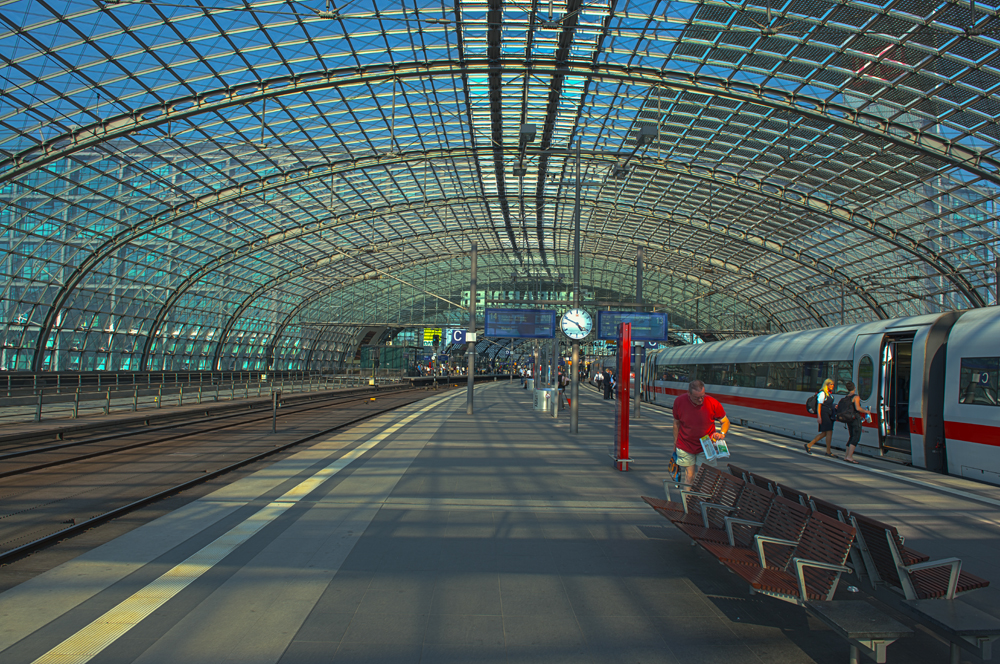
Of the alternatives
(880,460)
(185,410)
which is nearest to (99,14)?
(185,410)

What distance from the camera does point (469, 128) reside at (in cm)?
3441

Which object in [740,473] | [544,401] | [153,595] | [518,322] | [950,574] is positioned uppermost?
[518,322]

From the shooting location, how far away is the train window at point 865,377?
A: 14.8 meters

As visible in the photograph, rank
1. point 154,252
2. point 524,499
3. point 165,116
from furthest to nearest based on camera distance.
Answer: point 154,252 < point 165,116 < point 524,499

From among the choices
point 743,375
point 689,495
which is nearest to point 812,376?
point 743,375

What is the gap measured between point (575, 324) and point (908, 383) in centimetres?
797

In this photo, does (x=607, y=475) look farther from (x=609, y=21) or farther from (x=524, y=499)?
(x=609, y=21)

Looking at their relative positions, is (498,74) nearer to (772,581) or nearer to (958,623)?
(772,581)

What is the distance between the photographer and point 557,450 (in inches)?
561

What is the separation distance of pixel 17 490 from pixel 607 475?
368 inches

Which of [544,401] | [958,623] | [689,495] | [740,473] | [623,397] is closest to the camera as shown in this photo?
[958,623]

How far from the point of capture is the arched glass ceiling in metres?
23.0

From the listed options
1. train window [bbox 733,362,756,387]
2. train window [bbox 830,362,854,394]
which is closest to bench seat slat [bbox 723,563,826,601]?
train window [bbox 830,362,854,394]

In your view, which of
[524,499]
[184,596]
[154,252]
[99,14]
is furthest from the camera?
[154,252]
